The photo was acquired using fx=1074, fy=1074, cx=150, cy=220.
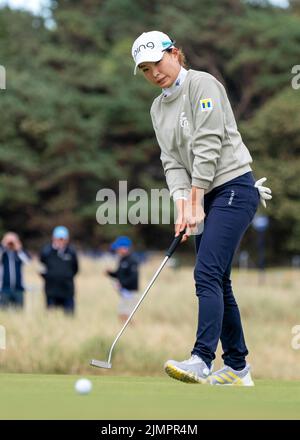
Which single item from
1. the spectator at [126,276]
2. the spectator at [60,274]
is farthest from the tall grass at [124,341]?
the spectator at [60,274]

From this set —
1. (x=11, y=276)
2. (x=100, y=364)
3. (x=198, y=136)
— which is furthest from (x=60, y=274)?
(x=198, y=136)

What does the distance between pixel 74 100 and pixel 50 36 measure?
330 inches

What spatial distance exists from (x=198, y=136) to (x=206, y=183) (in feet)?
0.87

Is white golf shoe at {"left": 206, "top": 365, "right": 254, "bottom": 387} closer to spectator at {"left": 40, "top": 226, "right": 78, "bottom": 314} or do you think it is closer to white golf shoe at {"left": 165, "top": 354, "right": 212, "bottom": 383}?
white golf shoe at {"left": 165, "top": 354, "right": 212, "bottom": 383}

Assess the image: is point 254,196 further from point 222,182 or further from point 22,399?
point 22,399

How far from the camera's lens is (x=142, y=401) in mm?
4871

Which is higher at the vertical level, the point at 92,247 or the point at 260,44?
the point at 260,44

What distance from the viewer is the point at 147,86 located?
4903 cm

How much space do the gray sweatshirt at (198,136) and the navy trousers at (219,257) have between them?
0.09 metres

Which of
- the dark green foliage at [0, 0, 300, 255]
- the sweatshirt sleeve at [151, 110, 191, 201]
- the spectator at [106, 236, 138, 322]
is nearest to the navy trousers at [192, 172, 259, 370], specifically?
the sweatshirt sleeve at [151, 110, 191, 201]

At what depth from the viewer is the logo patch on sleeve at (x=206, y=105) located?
5969 millimetres

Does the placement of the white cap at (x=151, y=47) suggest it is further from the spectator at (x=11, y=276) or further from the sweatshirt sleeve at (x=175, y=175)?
the spectator at (x=11, y=276)

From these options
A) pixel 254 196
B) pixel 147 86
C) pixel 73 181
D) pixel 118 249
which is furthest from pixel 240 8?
pixel 254 196

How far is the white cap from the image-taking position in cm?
607
